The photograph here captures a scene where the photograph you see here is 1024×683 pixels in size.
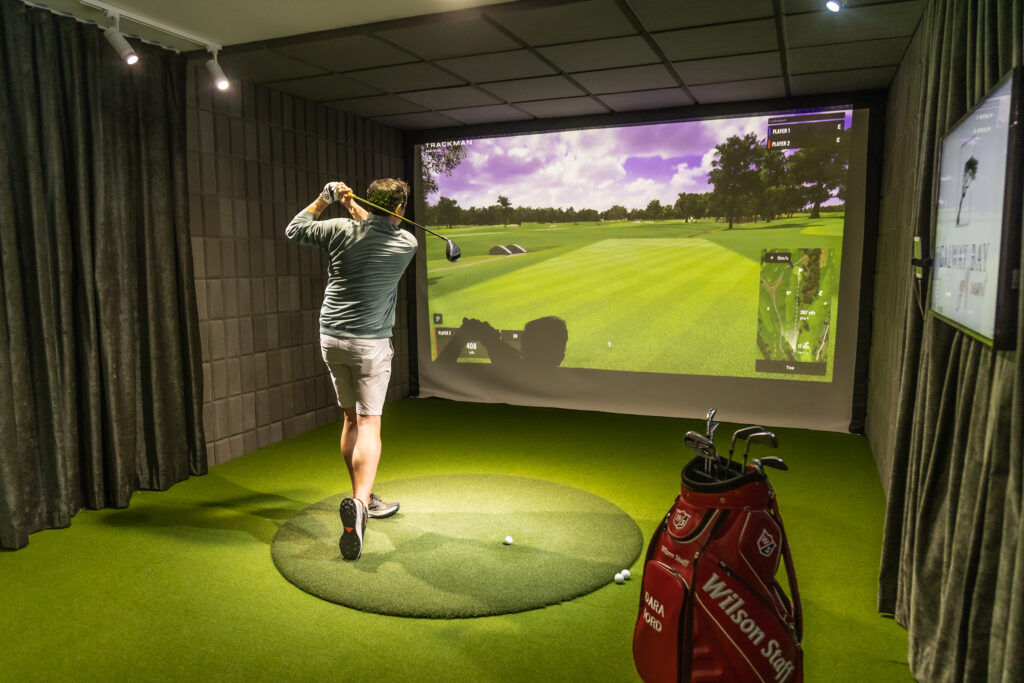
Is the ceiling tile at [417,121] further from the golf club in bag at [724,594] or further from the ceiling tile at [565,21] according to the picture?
the golf club in bag at [724,594]

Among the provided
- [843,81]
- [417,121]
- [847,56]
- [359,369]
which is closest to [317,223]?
[359,369]

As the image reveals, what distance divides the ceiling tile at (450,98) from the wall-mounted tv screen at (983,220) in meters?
3.04

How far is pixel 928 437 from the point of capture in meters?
1.89

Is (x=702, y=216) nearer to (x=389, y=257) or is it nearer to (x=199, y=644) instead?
(x=389, y=257)

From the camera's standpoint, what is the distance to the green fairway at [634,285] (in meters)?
4.82

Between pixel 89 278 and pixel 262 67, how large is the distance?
5.06 feet

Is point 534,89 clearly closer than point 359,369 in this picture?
No

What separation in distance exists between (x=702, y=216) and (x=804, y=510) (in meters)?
2.48

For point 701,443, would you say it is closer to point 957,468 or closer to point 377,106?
point 957,468

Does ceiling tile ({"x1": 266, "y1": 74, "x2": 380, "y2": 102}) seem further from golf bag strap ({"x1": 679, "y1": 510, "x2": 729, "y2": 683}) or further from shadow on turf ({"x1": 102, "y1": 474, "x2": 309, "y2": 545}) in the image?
golf bag strap ({"x1": 679, "y1": 510, "x2": 729, "y2": 683})

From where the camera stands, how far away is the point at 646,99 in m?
4.56

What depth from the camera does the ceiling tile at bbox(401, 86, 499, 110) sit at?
429 cm

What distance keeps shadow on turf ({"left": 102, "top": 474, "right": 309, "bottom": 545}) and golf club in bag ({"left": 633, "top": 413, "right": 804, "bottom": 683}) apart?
74.1 inches
